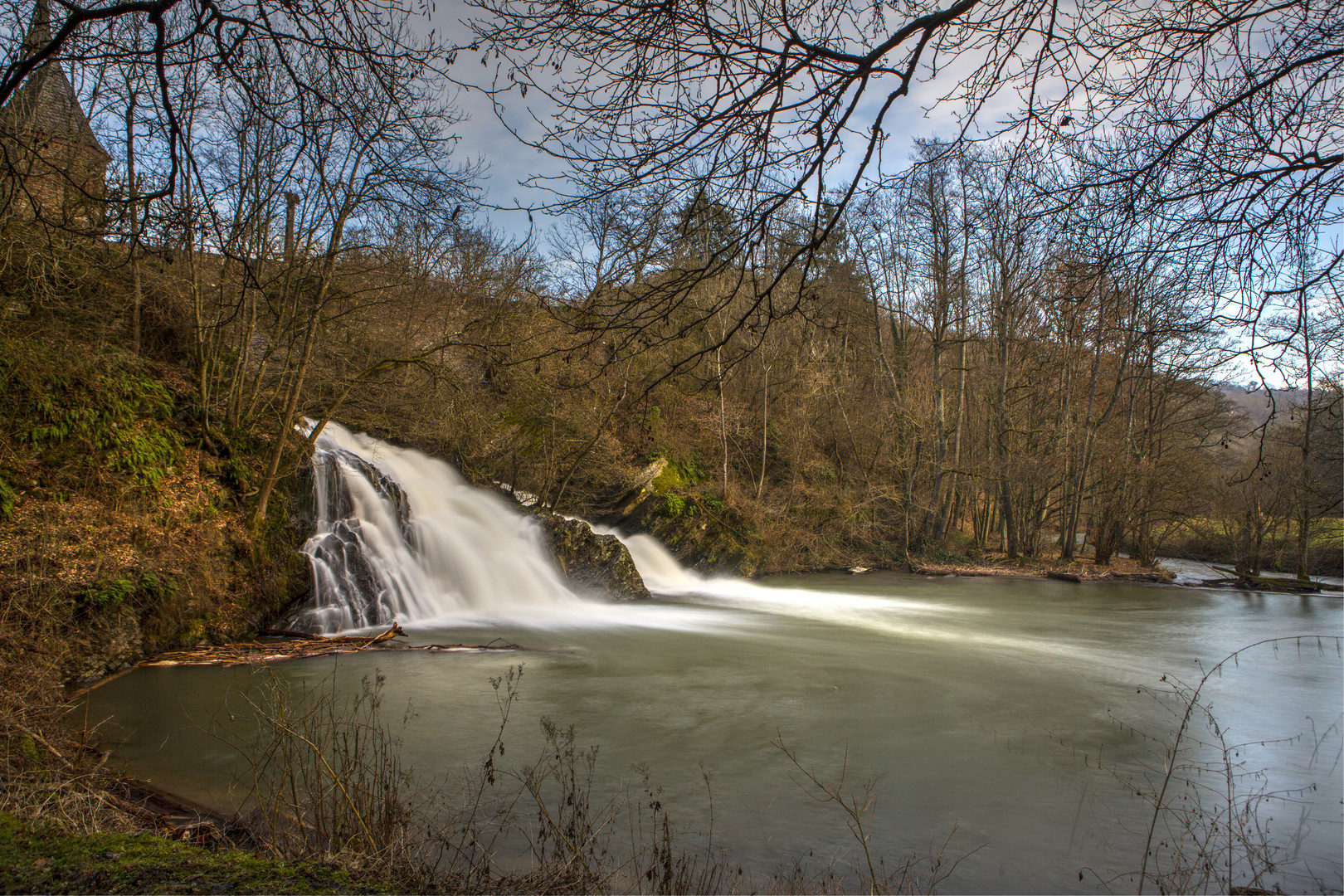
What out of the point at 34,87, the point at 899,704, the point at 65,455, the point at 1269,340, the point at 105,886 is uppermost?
the point at 34,87

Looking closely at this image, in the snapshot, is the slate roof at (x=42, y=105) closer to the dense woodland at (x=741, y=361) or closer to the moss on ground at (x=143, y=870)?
the dense woodland at (x=741, y=361)

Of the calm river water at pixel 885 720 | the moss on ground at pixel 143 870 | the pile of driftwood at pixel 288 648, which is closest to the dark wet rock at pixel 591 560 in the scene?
the calm river water at pixel 885 720

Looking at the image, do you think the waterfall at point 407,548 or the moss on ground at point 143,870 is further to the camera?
the waterfall at point 407,548

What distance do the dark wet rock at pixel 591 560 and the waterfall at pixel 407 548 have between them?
25cm

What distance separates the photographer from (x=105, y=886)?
217 centimetres

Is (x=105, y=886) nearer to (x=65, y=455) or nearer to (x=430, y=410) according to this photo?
(x=65, y=455)

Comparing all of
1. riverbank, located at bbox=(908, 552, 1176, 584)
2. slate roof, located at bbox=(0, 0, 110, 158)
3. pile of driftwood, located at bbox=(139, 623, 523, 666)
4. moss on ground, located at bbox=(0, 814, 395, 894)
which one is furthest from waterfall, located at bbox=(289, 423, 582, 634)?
riverbank, located at bbox=(908, 552, 1176, 584)

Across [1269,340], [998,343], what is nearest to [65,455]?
[1269,340]

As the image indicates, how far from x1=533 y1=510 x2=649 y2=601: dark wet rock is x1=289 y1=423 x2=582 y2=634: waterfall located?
253 mm

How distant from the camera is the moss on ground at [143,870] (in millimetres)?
2197

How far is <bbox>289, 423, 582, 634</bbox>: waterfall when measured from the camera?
10328 mm

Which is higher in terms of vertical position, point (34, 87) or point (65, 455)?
point (34, 87)

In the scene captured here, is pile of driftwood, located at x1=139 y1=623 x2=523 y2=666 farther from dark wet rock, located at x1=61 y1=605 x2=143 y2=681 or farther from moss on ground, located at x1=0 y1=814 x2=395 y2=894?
moss on ground, located at x1=0 y1=814 x2=395 y2=894

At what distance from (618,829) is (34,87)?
9.36 metres
